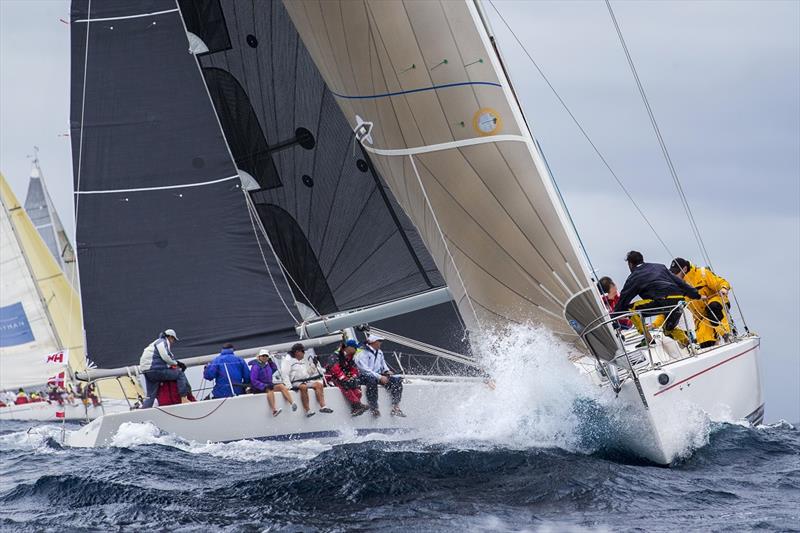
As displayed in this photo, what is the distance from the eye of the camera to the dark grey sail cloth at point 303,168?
40.3 feet

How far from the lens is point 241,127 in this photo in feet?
44.3

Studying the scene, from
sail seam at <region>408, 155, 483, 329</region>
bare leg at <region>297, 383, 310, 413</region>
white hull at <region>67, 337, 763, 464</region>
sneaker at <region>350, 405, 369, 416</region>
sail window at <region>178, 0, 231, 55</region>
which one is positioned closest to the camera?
sail seam at <region>408, 155, 483, 329</region>

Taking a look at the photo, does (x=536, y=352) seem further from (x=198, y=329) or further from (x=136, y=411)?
(x=198, y=329)

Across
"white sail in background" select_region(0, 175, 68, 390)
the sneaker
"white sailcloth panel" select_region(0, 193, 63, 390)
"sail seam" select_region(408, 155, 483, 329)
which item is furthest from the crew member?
"white sailcloth panel" select_region(0, 193, 63, 390)

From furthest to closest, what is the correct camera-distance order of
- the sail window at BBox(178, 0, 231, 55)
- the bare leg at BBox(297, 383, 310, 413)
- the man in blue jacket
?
the sail window at BBox(178, 0, 231, 55)
the man in blue jacket
the bare leg at BBox(297, 383, 310, 413)

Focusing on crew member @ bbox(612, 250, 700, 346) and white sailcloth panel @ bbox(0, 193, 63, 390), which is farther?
white sailcloth panel @ bbox(0, 193, 63, 390)

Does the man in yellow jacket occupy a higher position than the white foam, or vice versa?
the white foam

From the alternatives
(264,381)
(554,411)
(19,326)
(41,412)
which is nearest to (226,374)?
(264,381)

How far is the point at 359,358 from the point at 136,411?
93.2 inches

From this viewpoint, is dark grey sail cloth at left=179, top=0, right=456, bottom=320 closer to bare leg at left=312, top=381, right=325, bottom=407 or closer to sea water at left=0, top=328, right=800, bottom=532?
bare leg at left=312, top=381, right=325, bottom=407

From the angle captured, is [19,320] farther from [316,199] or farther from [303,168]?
[316,199]

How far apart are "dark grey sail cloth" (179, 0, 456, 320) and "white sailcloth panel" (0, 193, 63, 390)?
1626 cm

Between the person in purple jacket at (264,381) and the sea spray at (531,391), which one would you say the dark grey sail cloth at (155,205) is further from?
the sea spray at (531,391)

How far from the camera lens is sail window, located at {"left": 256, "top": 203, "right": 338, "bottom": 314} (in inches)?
517
